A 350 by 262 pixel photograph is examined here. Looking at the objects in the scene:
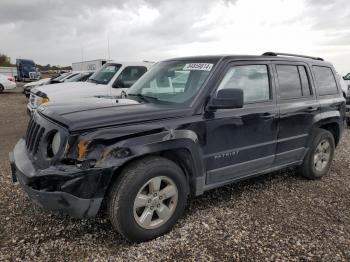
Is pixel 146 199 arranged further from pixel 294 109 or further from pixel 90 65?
pixel 90 65

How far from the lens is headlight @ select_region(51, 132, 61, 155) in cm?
279

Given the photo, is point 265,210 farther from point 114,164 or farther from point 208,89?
point 114,164

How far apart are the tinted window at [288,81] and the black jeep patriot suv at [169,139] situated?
0.05 ft

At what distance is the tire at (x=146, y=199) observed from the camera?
2.81m

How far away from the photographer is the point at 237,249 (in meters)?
3.00

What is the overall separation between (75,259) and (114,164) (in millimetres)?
908

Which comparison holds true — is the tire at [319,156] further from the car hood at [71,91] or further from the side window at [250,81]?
the car hood at [71,91]

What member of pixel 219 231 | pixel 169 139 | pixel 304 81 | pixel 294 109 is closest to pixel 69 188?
pixel 169 139

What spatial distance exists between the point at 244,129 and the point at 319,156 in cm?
200

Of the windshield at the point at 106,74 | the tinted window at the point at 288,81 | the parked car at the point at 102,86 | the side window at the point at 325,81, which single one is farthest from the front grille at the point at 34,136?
the windshield at the point at 106,74

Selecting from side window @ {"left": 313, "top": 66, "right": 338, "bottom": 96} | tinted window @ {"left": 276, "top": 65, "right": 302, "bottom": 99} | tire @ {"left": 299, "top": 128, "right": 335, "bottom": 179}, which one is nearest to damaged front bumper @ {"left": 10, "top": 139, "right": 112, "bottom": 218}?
tinted window @ {"left": 276, "top": 65, "right": 302, "bottom": 99}

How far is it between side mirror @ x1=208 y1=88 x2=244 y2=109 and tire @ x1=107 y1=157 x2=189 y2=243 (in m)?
0.77

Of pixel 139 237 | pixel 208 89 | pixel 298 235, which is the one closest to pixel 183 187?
pixel 139 237

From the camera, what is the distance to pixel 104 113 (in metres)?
2.94
